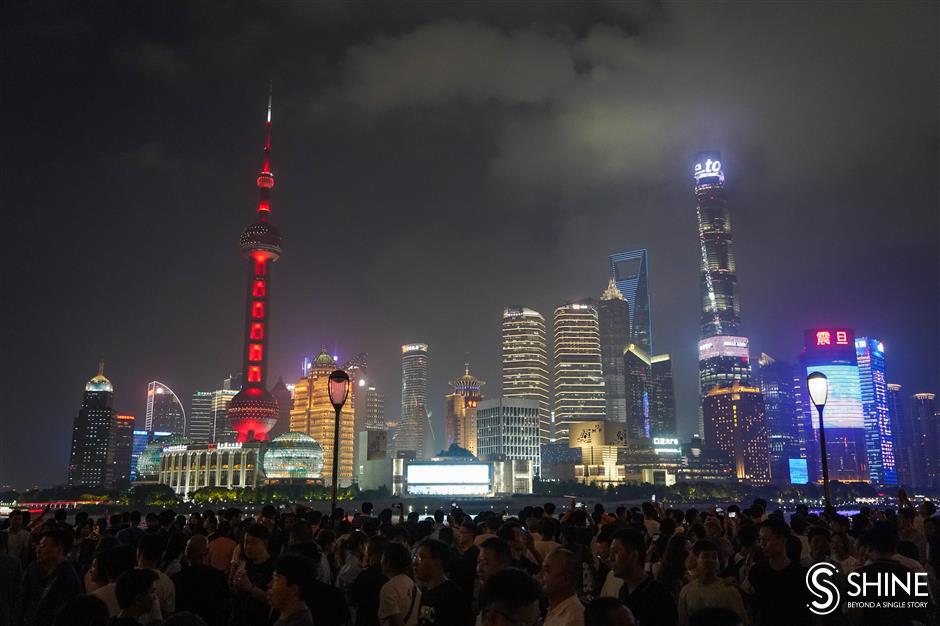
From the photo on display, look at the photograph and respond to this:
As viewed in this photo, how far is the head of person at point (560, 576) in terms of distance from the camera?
274 inches

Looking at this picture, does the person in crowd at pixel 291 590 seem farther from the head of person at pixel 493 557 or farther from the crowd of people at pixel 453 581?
the head of person at pixel 493 557

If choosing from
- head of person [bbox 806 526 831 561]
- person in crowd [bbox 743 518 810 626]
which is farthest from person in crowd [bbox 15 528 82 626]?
head of person [bbox 806 526 831 561]

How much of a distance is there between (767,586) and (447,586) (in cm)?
390

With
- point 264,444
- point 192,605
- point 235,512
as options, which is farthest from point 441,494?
point 192,605

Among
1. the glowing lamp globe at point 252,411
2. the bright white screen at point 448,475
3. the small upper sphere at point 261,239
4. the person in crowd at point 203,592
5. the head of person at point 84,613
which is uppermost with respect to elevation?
the small upper sphere at point 261,239

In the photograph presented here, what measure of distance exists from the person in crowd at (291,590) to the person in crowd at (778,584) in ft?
17.4

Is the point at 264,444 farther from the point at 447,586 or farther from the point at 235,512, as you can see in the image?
the point at 447,586

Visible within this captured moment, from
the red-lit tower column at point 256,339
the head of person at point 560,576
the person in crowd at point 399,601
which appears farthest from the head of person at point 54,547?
the red-lit tower column at point 256,339

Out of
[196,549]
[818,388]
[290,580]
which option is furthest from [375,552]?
[818,388]

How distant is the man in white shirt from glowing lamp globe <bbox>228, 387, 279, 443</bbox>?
614 ft

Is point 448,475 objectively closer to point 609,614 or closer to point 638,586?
point 638,586

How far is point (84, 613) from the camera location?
6.29 meters

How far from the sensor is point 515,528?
1191 cm

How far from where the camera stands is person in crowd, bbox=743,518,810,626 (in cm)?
902
